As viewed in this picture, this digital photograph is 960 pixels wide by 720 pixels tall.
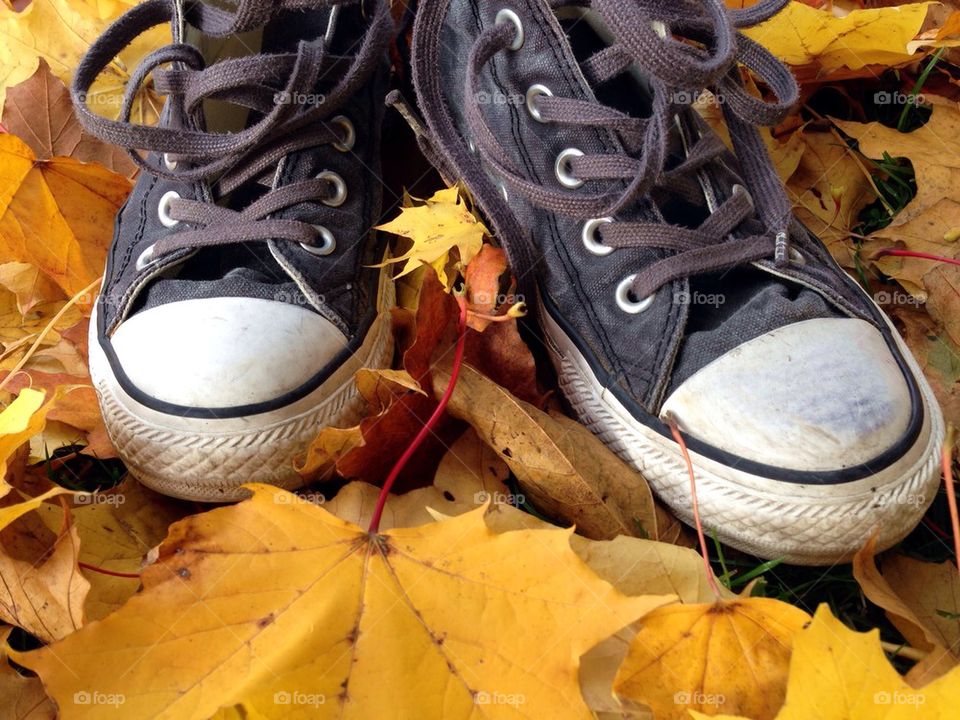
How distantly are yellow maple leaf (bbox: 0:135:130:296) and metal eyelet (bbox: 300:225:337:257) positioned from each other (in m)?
0.40

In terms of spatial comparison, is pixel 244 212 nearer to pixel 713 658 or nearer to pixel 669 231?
pixel 669 231

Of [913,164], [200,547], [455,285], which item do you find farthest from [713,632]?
[913,164]

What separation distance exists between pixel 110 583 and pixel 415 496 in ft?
1.25

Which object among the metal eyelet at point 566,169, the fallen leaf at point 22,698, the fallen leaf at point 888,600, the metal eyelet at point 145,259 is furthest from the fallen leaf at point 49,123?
the fallen leaf at point 888,600

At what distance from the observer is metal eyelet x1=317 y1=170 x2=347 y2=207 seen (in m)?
1.28

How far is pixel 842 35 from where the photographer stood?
1.50m

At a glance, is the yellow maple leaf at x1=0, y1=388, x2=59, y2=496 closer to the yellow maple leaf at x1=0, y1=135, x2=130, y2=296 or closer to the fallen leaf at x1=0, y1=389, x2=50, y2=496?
the fallen leaf at x1=0, y1=389, x2=50, y2=496

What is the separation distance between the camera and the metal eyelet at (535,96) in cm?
121

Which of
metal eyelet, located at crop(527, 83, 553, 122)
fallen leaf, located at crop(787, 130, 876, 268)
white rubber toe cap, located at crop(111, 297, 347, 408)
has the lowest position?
fallen leaf, located at crop(787, 130, 876, 268)

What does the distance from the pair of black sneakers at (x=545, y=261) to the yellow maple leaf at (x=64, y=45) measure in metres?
0.32

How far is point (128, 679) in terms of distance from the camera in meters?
0.85

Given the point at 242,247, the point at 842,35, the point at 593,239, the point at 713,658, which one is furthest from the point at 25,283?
the point at 842,35

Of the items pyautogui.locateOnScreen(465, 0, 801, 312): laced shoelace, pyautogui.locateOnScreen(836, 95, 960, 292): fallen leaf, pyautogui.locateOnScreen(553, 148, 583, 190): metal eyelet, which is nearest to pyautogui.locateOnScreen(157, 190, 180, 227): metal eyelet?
pyautogui.locateOnScreen(465, 0, 801, 312): laced shoelace

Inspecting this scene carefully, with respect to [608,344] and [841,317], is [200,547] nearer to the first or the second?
[608,344]
